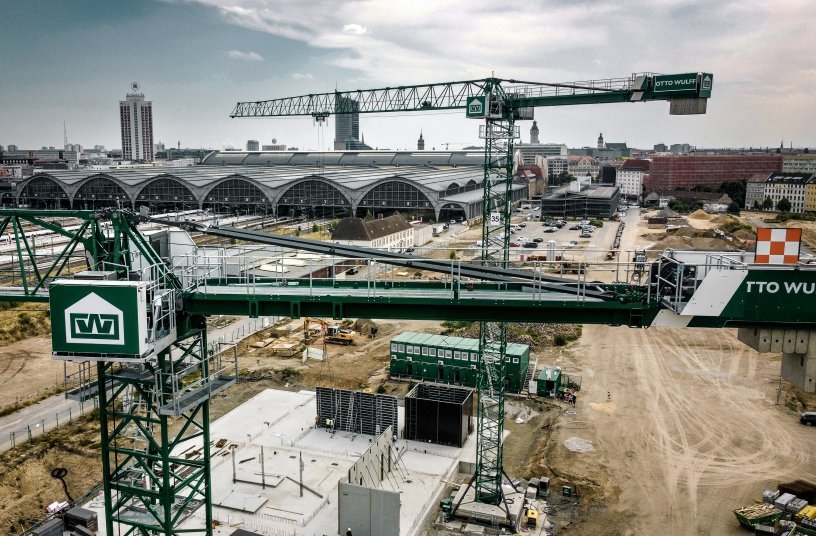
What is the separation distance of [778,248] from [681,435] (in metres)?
15.7

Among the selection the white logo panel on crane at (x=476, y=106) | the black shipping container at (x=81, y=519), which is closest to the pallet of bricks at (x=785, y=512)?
the white logo panel on crane at (x=476, y=106)

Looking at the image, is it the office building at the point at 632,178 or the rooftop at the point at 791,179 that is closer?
the rooftop at the point at 791,179

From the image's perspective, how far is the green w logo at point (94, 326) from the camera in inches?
521

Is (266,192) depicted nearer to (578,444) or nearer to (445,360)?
(445,360)

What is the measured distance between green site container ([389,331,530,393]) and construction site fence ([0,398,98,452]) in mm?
14917

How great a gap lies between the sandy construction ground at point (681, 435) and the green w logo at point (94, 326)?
15117mm

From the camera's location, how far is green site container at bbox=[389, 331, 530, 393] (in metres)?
31.5

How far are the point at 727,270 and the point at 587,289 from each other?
3.23 m

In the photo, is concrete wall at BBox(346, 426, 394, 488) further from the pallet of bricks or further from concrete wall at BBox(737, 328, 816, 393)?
concrete wall at BBox(737, 328, 816, 393)

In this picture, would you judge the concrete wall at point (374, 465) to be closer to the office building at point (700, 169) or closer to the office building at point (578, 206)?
the office building at point (578, 206)

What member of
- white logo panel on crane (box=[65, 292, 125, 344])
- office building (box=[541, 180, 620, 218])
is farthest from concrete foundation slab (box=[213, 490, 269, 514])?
office building (box=[541, 180, 620, 218])

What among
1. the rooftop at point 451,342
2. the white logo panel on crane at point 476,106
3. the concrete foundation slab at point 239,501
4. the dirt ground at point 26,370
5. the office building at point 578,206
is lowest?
the concrete foundation slab at point 239,501

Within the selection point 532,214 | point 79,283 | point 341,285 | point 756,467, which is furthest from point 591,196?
point 79,283

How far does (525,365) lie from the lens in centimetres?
3234
